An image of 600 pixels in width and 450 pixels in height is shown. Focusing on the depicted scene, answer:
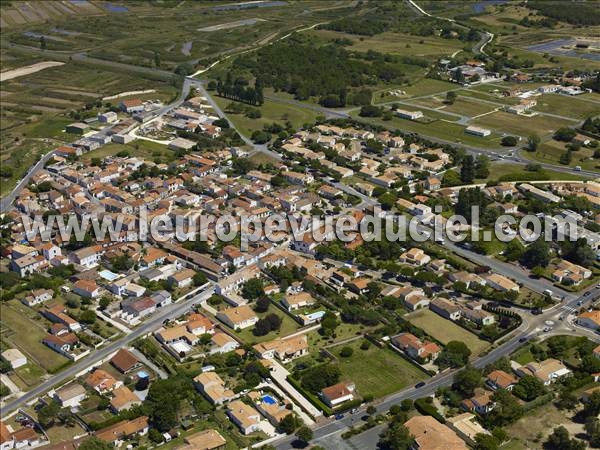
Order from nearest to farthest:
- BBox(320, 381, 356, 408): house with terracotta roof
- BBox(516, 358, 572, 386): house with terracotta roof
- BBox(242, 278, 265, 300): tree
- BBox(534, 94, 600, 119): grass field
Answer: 1. BBox(320, 381, 356, 408): house with terracotta roof
2. BBox(516, 358, 572, 386): house with terracotta roof
3. BBox(242, 278, 265, 300): tree
4. BBox(534, 94, 600, 119): grass field

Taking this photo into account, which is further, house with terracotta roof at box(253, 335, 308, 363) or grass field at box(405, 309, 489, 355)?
grass field at box(405, 309, 489, 355)

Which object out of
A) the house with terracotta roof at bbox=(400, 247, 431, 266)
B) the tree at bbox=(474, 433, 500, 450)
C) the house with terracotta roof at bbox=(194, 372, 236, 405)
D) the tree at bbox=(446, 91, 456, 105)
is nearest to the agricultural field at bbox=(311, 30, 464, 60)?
the tree at bbox=(446, 91, 456, 105)

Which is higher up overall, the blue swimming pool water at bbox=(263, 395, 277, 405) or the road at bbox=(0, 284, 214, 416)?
the road at bbox=(0, 284, 214, 416)

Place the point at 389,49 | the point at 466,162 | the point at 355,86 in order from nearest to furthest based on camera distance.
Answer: the point at 466,162, the point at 355,86, the point at 389,49

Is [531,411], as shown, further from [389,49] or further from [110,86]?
[389,49]

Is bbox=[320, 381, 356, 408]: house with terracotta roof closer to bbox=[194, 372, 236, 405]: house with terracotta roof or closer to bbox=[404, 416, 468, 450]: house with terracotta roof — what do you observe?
bbox=[404, 416, 468, 450]: house with terracotta roof

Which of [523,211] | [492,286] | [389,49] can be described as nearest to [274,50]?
[389,49]

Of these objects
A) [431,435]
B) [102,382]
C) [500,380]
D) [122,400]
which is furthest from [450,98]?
[122,400]
